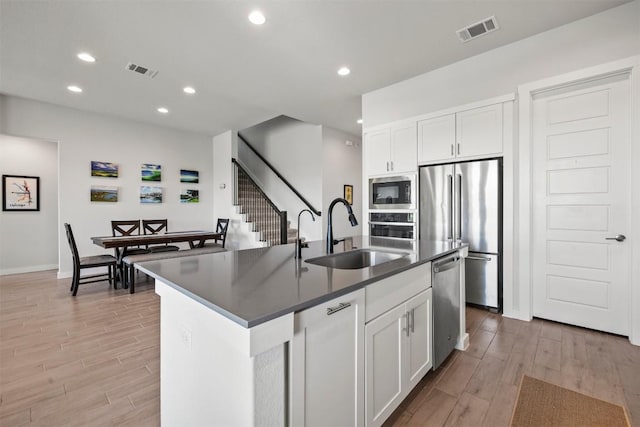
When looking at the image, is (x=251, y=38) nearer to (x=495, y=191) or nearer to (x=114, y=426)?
(x=495, y=191)

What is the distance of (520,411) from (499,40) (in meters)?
3.42

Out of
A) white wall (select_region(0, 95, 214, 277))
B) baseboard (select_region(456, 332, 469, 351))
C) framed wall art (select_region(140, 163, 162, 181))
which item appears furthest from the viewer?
framed wall art (select_region(140, 163, 162, 181))

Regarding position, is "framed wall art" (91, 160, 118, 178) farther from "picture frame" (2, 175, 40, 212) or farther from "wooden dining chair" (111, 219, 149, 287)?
"picture frame" (2, 175, 40, 212)

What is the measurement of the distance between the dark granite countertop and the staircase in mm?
4382

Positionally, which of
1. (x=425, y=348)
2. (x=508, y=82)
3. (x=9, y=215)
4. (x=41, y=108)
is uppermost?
(x=41, y=108)

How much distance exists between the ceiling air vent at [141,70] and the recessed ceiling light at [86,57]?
14.1 inches

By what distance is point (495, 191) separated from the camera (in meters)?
3.16

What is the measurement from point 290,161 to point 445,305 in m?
5.33

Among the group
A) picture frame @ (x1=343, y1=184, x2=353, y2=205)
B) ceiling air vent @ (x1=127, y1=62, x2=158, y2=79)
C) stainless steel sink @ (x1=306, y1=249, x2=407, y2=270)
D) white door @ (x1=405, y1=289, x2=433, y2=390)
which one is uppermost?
ceiling air vent @ (x1=127, y1=62, x2=158, y2=79)

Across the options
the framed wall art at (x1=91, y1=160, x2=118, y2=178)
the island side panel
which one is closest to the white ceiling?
the framed wall art at (x1=91, y1=160, x2=118, y2=178)

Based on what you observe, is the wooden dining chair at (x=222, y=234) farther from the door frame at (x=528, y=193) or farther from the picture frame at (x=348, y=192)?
the door frame at (x=528, y=193)

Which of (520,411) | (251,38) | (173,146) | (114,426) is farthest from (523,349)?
(173,146)

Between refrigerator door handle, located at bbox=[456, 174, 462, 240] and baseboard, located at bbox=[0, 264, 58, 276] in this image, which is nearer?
refrigerator door handle, located at bbox=[456, 174, 462, 240]

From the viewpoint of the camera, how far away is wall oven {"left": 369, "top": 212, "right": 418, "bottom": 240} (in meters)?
3.90
